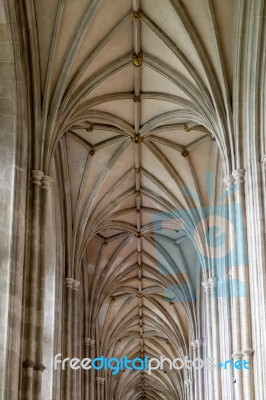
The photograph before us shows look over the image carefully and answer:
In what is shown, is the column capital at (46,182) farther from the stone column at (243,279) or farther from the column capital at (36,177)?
the stone column at (243,279)

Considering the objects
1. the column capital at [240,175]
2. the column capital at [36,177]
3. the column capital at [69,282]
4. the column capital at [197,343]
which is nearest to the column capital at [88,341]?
the column capital at [197,343]

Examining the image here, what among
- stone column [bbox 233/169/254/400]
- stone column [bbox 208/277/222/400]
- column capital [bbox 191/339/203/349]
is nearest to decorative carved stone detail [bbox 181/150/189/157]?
stone column [bbox 208/277/222/400]

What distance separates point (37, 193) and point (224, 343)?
1083 centimetres

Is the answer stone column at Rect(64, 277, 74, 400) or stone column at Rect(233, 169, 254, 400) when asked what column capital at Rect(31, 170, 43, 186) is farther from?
stone column at Rect(64, 277, 74, 400)

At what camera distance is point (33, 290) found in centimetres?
2147

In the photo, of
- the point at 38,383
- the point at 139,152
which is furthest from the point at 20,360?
the point at 139,152

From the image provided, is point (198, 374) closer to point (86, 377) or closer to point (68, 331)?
point (86, 377)

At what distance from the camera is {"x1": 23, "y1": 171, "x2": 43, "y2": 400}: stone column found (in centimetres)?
A: 2055

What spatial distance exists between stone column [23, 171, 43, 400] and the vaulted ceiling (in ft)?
4.32

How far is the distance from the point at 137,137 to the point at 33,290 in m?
9.60

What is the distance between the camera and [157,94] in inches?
1062

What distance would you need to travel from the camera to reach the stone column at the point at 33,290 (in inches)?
809

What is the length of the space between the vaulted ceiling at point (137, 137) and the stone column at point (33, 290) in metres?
1.32

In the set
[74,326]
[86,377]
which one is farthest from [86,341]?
[74,326]
